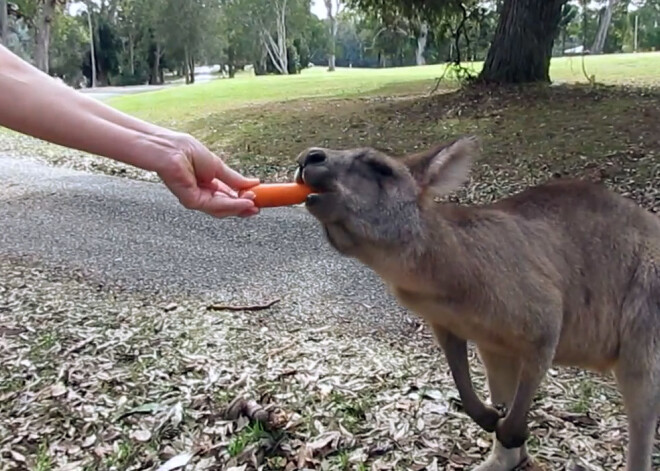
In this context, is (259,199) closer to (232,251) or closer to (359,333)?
(359,333)

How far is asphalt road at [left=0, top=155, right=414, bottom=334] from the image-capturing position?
4.73 m

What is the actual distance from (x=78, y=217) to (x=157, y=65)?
35744 mm

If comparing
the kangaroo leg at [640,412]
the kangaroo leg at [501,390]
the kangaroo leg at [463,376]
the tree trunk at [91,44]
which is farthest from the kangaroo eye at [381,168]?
the tree trunk at [91,44]

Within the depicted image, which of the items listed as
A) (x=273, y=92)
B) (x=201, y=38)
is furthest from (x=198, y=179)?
(x=201, y=38)

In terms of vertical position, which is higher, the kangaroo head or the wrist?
the wrist

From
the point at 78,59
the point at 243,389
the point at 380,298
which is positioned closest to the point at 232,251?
the point at 380,298

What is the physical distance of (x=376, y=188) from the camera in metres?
2.41

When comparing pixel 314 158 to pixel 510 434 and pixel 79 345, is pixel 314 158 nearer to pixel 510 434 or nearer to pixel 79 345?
pixel 510 434

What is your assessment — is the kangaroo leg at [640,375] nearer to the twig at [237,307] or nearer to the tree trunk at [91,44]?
the twig at [237,307]

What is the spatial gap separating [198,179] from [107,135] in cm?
32


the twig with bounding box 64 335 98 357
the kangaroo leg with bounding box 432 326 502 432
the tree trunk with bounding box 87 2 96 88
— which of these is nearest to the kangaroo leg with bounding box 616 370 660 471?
the kangaroo leg with bounding box 432 326 502 432

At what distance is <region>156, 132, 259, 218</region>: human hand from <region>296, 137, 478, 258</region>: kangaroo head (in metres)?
0.26

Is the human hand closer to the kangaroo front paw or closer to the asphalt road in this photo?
the kangaroo front paw

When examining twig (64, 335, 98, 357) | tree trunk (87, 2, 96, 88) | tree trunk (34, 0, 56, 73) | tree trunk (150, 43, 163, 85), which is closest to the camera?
twig (64, 335, 98, 357)
